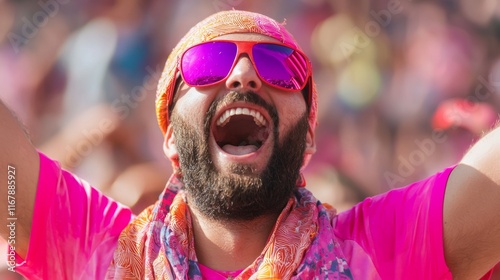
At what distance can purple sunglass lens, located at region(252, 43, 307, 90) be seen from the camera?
2.32m

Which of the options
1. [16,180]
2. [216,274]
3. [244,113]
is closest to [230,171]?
[244,113]

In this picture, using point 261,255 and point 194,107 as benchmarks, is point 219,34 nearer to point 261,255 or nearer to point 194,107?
point 194,107

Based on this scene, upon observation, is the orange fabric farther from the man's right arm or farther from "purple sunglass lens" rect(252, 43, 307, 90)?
the man's right arm

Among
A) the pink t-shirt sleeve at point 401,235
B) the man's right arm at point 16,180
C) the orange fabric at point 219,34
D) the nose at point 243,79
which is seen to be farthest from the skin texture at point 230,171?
the man's right arm at point 16,180

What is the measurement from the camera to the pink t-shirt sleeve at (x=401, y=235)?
207cm

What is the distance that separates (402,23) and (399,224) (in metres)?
2.38

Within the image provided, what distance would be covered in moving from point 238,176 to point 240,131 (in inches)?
13.0

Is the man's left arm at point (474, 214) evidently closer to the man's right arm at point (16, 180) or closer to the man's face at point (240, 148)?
the man's face at point (240, 148)

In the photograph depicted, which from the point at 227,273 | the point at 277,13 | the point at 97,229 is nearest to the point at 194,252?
the point at 227,273

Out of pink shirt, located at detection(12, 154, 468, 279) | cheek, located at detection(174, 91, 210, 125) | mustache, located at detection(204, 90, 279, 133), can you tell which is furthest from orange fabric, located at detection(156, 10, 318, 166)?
pink shirt, located at detection(12, 154, 468, 279)

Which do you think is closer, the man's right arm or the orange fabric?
the man's right arm

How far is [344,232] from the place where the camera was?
2.23 m

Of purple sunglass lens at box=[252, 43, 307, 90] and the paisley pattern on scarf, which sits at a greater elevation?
purple sunglass lens at box=[252, 43, 307, 90]

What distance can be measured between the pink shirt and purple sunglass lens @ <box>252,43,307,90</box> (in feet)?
1.36
